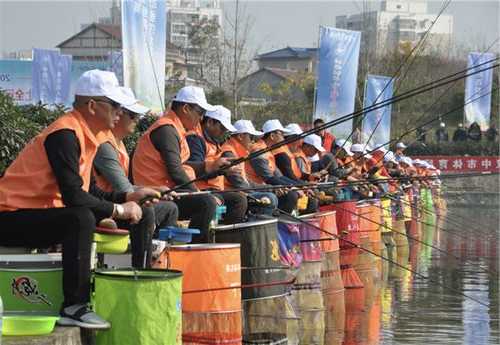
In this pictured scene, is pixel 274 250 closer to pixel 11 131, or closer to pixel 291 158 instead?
pixel 11 131

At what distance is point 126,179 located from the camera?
829 centimetres

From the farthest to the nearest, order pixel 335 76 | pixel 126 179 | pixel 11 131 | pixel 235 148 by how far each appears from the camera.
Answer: pixel 335 76
pixel 235 148
pixel 11 131
pixel 126 179

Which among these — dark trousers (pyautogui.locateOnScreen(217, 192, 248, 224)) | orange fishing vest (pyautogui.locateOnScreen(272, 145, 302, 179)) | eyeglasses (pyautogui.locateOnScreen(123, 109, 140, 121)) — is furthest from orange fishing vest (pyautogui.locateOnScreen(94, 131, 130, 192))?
orange fishing vest (pyautogui.locateOnScreen(272, 145, 302, 179))

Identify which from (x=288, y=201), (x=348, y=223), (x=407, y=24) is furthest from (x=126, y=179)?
(x=407, y=24)

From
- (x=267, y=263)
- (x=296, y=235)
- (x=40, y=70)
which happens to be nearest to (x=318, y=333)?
(x=296, y=235)

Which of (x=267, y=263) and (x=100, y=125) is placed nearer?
(x=100, y=125)

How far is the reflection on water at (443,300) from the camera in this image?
11086 millimetres

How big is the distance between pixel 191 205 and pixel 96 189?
4.01 ft

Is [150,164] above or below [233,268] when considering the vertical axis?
above

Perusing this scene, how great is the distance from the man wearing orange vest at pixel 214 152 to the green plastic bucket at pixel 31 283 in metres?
3.26

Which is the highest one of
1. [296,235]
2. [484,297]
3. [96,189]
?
[96,189]

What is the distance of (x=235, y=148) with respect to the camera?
1287 cm

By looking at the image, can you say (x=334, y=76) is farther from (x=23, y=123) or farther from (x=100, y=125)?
(x=100, y=125)

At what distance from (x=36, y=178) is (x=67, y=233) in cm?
39
